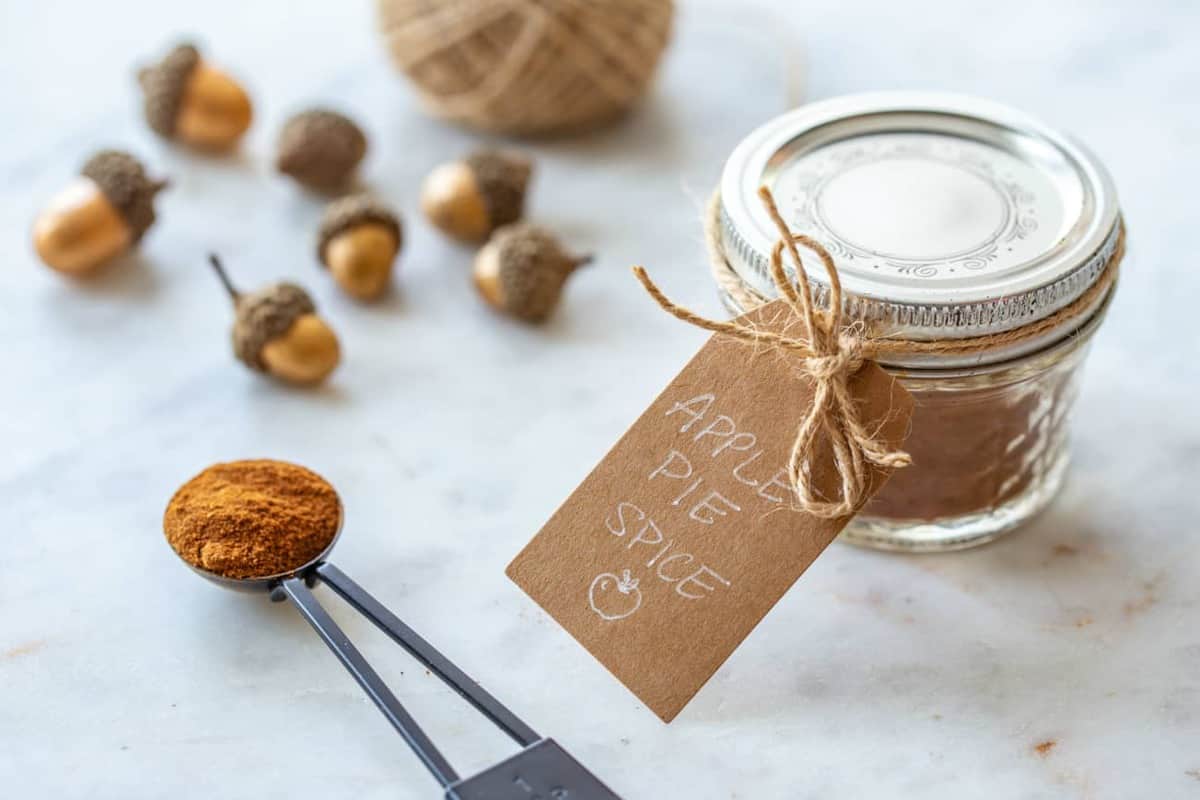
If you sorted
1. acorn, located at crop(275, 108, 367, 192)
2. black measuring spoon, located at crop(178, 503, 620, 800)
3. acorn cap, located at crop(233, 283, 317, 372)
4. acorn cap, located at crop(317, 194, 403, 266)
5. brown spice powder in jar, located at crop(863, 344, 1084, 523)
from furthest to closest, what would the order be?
acorn, located at crop(275, 108, 367, 192)
acorn cap, located at crop(317, 194, 403, 266)
acorn cap, located at crop(233, 283, 317, 372)
brown spice powder in jar, located at crop(863, 344, 1084, 523)
black measuring spoon, located at crop(178, 503, 620, 800)

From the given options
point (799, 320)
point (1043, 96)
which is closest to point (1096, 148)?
point (1043, 96)

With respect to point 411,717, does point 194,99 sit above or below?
above

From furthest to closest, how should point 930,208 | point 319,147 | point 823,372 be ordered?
1. point 319,147
2. point 930,208
3. point 823,372

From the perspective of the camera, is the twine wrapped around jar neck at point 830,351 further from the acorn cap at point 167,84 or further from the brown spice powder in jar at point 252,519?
the acorn cap at point 167,84

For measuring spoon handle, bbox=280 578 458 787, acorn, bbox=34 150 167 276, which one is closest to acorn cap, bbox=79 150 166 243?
acorn, bbox=34 150 167 276

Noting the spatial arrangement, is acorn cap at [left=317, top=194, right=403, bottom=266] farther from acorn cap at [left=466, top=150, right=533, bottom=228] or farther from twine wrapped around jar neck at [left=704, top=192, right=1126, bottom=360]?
twine wrapped around jar neck at [left=704, top=192, right=1126, bottom=360]

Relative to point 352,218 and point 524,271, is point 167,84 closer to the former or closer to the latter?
point 352,218

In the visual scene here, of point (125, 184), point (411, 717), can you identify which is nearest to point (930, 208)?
point (411, 717)
